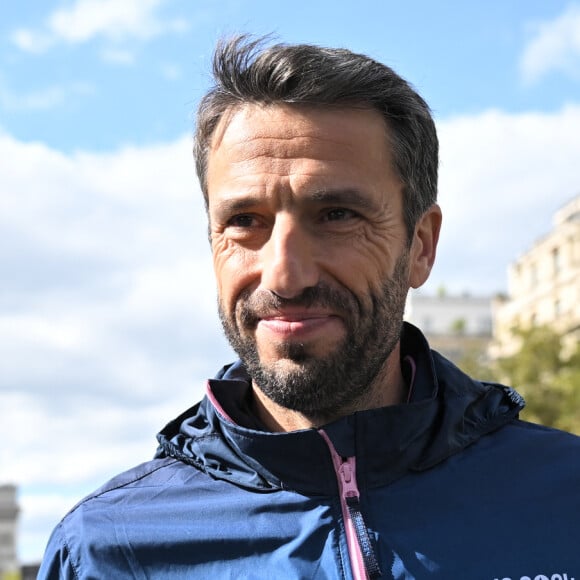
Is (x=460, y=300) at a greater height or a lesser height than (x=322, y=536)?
greater

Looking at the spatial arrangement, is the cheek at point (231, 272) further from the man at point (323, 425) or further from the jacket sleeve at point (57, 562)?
the jacket sleeve at point (57, 562)

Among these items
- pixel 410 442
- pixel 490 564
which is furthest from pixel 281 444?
pixel 490 564

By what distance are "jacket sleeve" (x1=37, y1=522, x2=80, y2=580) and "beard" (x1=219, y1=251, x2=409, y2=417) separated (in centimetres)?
69

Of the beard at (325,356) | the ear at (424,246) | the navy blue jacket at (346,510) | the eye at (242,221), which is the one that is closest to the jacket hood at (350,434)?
the navy blue jacket at (346,510)

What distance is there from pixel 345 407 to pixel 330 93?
89cm

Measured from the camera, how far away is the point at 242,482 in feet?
11.5

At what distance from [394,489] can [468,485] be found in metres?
0.22

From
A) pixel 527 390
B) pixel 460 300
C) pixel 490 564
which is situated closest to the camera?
pixel 490 564

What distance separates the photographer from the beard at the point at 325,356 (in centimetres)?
342

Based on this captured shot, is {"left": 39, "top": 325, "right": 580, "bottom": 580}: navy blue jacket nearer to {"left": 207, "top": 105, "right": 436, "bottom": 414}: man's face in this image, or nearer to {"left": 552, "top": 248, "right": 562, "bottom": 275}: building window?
{"left": 207, "top": 105, "right": 436, "bottom": 414}: man's face

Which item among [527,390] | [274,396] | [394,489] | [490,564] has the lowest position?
[490,564]

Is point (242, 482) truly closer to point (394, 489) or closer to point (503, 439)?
point (394, 489)

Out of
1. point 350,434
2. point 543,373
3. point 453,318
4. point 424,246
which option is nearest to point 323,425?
point 350,434

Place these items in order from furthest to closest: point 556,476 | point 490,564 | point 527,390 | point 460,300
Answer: point 460,300 → point 527,390 → point 556,476 → point 490,564
